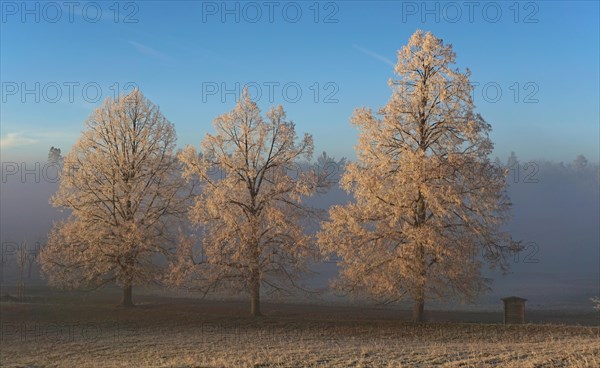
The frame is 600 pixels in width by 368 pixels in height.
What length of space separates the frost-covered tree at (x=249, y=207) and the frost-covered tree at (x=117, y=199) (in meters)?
4.28

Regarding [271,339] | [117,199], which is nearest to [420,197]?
[271,339]

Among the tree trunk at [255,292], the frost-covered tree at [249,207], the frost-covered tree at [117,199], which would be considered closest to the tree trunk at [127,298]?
the frost-covered tree at [117,199]

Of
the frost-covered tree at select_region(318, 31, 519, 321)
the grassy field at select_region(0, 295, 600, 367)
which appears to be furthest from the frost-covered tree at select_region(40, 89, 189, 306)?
the frost-covered tree at select_region(318, 31, 519, 321)

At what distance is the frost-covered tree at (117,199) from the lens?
31.4 metres

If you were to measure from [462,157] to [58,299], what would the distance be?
3058cm

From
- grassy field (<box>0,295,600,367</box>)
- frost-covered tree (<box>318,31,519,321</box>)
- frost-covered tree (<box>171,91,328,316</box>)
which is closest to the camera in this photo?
grassy field (<box>0,295,600,367</box>)

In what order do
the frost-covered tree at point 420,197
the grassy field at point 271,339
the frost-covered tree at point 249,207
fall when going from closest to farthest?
the grassy field at point 271,339 < the frost-covered tree at point 420,197 < the frost-covered tree at point 249,207

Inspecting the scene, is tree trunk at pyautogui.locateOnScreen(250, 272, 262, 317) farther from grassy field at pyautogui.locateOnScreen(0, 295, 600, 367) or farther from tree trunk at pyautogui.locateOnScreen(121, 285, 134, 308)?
tree trunk at pyautogui.locateOnScreen(121, 285, 134, 308)

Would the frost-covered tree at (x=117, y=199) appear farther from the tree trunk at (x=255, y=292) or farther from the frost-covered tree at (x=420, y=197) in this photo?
the frost-covered tree at (x=420, y=197)

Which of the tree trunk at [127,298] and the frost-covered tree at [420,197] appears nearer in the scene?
the frost-covered tree at [420,197]

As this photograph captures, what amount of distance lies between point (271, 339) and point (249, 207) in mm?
8280

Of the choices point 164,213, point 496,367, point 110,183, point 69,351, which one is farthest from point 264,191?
point 496,367

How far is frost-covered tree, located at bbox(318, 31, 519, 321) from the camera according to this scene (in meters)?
23.6

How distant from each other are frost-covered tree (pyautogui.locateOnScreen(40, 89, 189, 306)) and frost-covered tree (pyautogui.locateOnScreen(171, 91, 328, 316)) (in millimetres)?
4277
